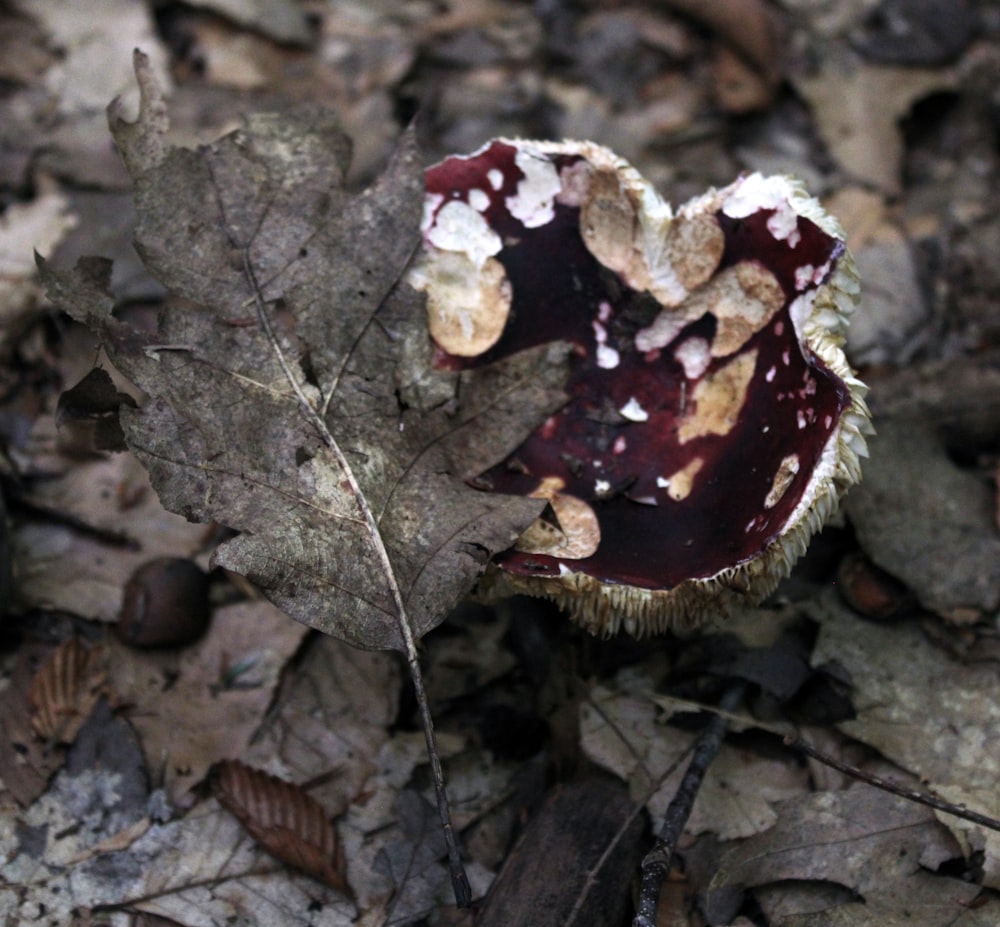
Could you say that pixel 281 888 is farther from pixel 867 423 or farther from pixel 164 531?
pixel 867 423

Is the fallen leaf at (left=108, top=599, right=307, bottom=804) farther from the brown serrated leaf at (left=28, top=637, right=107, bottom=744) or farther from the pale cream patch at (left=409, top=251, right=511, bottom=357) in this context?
the pale cream patch at (left=409, top=251, right=511, bottom=357)

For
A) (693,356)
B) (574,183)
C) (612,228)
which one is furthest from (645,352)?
(574,183)

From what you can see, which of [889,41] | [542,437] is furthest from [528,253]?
[889,41]

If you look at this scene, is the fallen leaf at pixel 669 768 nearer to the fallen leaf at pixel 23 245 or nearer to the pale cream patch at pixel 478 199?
the pale cream patch at pixel 478 199

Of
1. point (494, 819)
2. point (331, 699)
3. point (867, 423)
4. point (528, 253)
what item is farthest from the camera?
point (528, 253)

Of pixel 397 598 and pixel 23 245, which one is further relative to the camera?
pixel 23 245

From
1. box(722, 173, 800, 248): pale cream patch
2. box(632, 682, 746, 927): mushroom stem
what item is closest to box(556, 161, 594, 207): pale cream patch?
box(722, 173, 800, 248): pale cream patch

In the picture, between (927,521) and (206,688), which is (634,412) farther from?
(206,688)
